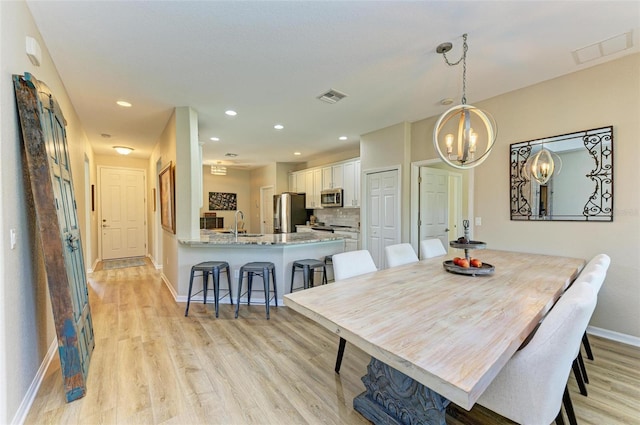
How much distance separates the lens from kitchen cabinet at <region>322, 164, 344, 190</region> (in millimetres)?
5980

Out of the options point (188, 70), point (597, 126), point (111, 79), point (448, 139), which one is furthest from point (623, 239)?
point (111, 79)

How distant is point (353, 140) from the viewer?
5.40 m

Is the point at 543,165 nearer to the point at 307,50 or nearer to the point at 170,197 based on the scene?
the point at 307,50

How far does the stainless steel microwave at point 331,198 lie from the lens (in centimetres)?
595

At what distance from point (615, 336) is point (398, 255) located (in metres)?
2.14

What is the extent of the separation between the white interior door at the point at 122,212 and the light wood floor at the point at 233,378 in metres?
4.35

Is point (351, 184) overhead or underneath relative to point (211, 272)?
overhead

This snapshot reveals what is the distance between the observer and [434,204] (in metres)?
4.55

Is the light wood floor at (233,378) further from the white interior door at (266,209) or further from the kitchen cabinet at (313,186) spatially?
the white interior door at (266,209)

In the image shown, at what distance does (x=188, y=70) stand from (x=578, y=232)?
4.21 m

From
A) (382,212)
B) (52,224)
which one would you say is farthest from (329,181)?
(52,224)

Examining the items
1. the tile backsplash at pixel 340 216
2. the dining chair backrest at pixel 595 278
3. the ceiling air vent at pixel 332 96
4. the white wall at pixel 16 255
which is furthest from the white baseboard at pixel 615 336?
the white wall at pixel 16 255

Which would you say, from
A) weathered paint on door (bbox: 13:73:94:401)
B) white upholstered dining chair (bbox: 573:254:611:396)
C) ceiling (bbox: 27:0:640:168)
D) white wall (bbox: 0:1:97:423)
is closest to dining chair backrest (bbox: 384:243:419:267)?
white upholstered dining chair (bbox: 573:254:611:396)

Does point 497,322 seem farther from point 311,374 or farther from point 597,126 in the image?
point 597,126
